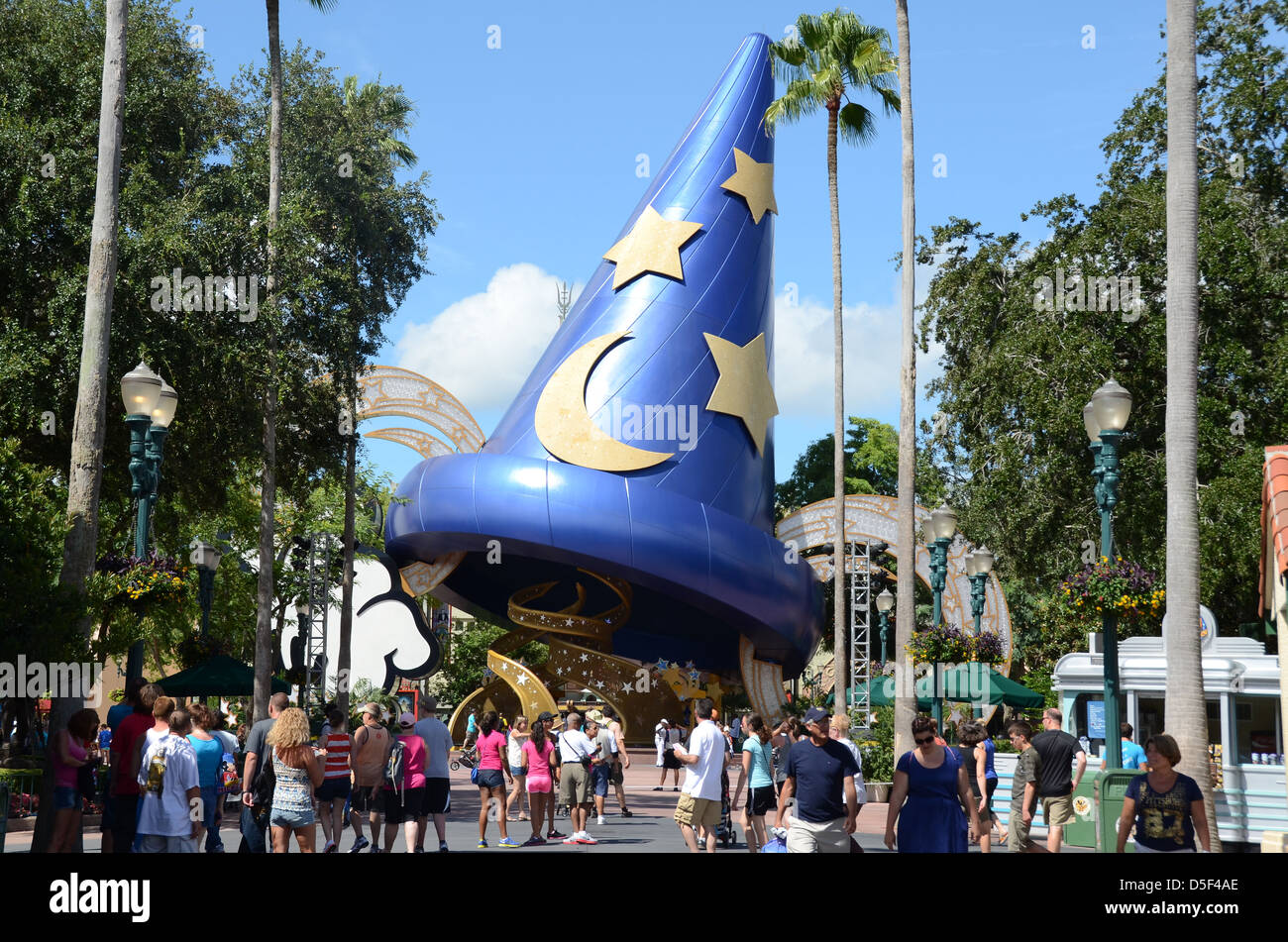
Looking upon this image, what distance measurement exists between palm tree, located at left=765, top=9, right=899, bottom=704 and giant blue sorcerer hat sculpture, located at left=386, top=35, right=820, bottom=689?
5409 mm

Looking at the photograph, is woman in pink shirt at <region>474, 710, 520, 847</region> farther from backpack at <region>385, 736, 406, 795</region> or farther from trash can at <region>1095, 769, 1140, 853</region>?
trash can at <region>1095, 769, 1140, 853</region>

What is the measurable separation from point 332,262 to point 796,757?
23.5 metres

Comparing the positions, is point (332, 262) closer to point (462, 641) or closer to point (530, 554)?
point (530, 554)

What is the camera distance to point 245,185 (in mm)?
23453

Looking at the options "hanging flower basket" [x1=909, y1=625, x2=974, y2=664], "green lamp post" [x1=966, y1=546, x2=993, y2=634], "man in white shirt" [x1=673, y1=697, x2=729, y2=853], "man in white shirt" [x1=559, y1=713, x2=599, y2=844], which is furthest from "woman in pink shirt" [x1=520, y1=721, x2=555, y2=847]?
"green lamp post" [x1=966, y1=546, x2=993, y2=634]

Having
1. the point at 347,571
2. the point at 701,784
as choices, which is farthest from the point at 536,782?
the point at 347,571

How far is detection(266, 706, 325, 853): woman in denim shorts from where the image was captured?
1020 centimetres

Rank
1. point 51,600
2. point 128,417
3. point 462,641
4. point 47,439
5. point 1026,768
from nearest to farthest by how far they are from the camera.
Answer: point 1026,768 → point 51,600 → point 128,417 → point 47,439 → point 462,641

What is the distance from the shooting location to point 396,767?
41.9ft

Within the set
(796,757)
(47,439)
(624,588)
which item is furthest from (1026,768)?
(624,588)

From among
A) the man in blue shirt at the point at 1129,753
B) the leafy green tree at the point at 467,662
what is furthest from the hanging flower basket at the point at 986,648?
the leafy green tree at the point at 467,662

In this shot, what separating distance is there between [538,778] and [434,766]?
2456 millimetres

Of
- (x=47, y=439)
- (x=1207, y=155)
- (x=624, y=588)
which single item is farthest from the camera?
(x=624, y=588)

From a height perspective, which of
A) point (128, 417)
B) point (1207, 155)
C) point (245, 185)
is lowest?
point (128, 417)
